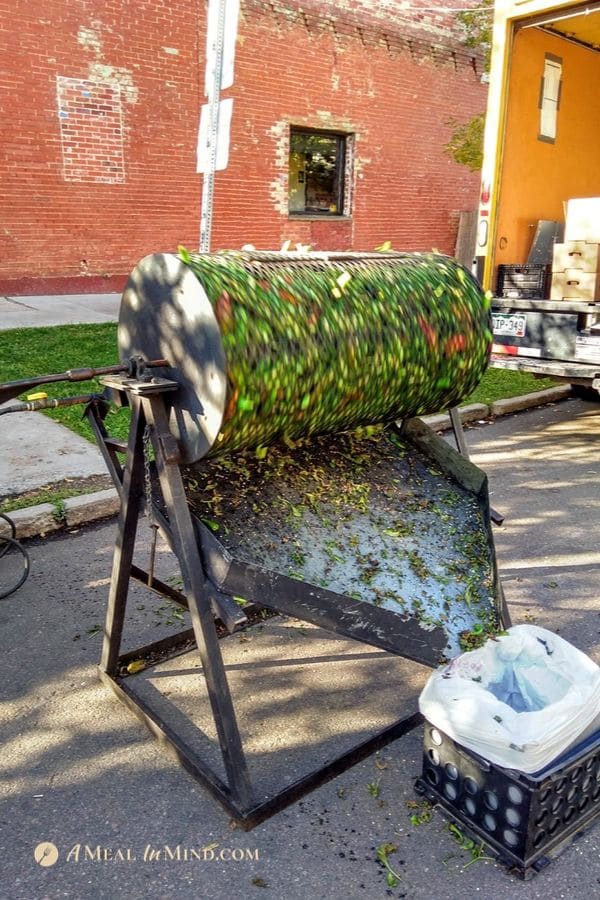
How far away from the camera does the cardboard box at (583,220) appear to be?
605 cm

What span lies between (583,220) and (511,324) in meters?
1.02

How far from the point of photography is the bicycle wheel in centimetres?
366

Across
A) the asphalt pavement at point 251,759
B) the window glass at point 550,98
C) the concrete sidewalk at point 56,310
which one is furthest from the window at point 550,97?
the concrete sidewalk at point 56,310

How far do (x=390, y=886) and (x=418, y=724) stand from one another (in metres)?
0.72

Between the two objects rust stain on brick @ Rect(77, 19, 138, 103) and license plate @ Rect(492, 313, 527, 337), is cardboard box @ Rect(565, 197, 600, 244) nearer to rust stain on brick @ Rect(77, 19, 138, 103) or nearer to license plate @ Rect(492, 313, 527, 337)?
license plate @ Rect(492, 313, 527, 337)

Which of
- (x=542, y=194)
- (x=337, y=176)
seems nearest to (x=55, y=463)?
(x=542, y=194)

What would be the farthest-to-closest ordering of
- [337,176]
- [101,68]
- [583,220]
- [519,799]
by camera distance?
[337,176] < [101,68] < [583,220] < [519,799]

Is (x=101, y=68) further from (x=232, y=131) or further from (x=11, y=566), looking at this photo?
(x=11, y=566)

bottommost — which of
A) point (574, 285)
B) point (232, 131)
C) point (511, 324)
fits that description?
point (511, 324)

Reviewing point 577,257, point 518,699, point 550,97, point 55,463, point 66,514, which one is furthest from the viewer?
point 550,97

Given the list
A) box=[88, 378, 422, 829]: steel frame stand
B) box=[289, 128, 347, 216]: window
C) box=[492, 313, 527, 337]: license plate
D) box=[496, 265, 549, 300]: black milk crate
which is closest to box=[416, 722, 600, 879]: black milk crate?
box=[88, 378, 422, 829]: steel frame stand

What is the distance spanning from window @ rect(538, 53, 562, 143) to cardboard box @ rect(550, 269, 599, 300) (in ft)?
4.90

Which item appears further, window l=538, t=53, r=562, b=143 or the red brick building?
the red brick building

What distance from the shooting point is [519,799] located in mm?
2059
